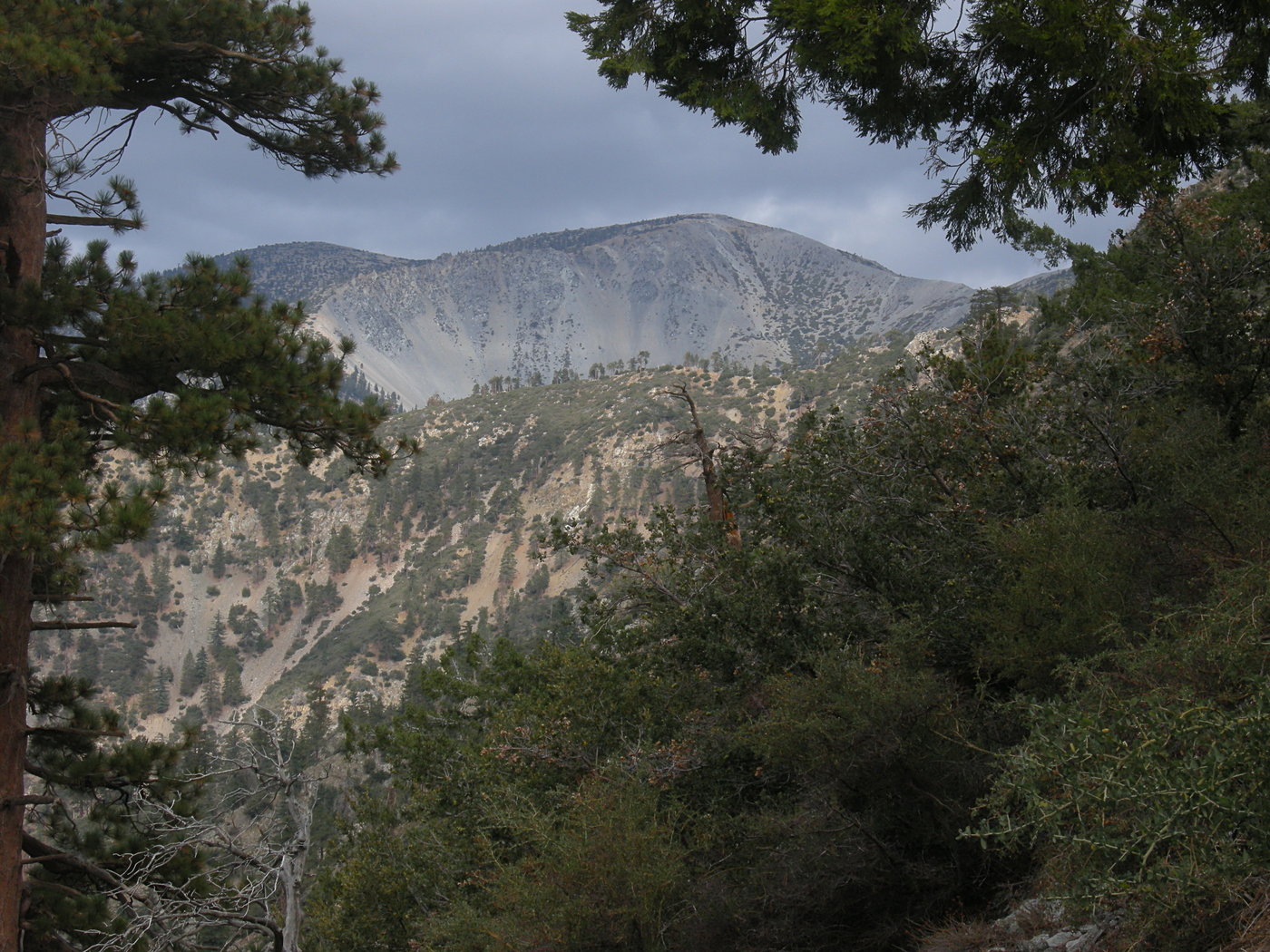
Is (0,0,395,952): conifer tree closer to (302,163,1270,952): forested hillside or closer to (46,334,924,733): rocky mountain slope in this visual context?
(302,163,1270,952): forested hillside

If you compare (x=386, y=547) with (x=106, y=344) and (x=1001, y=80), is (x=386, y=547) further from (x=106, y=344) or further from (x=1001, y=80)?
(x=1001, y=80)

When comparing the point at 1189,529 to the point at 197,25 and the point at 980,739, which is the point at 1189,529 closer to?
the point at 980,739

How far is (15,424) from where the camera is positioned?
245 inches

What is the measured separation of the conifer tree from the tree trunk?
0.04 feet

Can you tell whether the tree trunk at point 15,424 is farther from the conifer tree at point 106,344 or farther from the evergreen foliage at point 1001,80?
the evergreen foliage at point 1001,80

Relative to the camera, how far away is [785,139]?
7.69 m

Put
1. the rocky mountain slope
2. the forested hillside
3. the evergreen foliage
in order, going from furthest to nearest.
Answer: the rocky mountain slope → the evergreen foliage → the forested hillside

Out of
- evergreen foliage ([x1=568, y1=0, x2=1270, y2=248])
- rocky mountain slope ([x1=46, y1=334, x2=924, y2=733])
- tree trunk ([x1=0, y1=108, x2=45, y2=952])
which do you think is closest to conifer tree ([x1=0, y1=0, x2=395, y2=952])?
tree trunk ([x1=0, y1=108, x2=45, y2=952])

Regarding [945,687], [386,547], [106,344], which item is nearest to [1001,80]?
[945,687]

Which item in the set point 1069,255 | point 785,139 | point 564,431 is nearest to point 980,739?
point 785,139

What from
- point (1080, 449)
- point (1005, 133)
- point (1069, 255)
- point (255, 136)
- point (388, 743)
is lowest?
point (388, 743)

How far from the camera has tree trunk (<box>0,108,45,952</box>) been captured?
6.39 meters

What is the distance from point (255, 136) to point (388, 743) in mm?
12938

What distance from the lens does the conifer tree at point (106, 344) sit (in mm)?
6191
